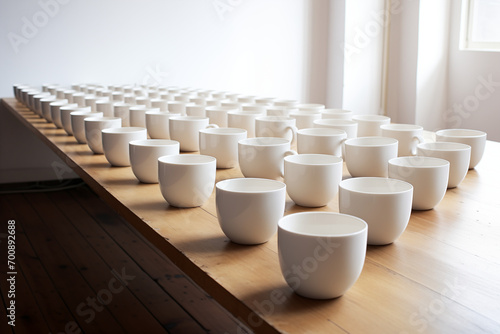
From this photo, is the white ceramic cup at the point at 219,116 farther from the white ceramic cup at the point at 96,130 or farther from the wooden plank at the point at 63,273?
the wooden plank at the point at 63,273

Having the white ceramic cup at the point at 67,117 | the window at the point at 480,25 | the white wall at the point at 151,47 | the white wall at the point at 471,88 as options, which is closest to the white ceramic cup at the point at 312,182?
the white ceramic cup at the point at 67,117

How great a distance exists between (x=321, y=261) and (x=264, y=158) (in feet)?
1.79

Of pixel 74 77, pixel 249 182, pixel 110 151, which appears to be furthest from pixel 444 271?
pixel 74 77

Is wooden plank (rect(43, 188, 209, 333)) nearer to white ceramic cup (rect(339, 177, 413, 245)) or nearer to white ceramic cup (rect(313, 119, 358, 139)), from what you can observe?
white ceramic cup (rect(313, 119, 358, 139))

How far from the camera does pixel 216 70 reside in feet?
13.3

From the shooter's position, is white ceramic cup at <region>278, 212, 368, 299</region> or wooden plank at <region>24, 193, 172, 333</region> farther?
wooden plank at <region>24, 193, 172, 333</region>

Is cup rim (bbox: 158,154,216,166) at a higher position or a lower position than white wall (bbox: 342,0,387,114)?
lower

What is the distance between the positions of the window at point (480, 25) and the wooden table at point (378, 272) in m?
2.98

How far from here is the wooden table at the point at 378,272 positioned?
605 mm

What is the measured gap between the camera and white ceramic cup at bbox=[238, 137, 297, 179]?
1.17 metres

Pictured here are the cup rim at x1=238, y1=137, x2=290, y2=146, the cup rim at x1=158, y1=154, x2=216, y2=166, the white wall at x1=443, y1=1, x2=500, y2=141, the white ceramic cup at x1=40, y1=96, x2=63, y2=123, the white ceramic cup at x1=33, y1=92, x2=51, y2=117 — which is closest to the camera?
the cup rim at x1=158, y1=154, x2=216, y2=166

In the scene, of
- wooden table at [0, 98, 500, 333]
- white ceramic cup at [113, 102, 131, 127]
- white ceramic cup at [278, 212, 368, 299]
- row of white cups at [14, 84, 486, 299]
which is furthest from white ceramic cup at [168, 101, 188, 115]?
white ceramic cup at [278, 212, 368, 299]

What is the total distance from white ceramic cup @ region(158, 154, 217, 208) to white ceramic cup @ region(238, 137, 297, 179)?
0.46ft

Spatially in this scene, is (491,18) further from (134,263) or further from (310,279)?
(310,279)
